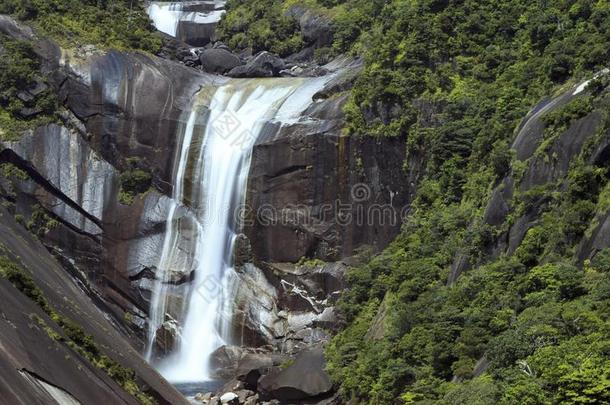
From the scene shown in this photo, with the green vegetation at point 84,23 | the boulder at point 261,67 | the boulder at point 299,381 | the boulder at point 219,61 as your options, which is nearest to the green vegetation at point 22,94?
the green vegetation at point 84,23

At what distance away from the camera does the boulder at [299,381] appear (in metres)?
33.7

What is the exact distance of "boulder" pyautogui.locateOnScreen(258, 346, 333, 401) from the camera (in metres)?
33.7

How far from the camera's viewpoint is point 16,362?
60.1 ft

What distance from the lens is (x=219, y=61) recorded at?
5447 centimetres

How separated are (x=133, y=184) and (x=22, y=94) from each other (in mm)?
7066

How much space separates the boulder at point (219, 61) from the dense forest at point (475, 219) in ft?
15.7

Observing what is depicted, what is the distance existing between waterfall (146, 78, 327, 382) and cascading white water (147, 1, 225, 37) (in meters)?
17.5

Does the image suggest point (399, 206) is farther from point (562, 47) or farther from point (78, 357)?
point (78, 357)

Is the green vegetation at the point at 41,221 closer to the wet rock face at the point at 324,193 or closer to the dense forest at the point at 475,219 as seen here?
the wet rock face at the point at 324,193

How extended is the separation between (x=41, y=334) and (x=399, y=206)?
2195 centimetres

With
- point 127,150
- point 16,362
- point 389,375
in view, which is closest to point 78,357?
point 16,362

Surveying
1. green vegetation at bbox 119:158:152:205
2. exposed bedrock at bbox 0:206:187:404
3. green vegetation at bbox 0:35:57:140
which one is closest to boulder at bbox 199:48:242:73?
green vegetation at bbox 0:35:57:140

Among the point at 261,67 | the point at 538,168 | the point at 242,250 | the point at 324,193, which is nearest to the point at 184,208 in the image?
the point at 242,250

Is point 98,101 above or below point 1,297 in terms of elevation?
above
